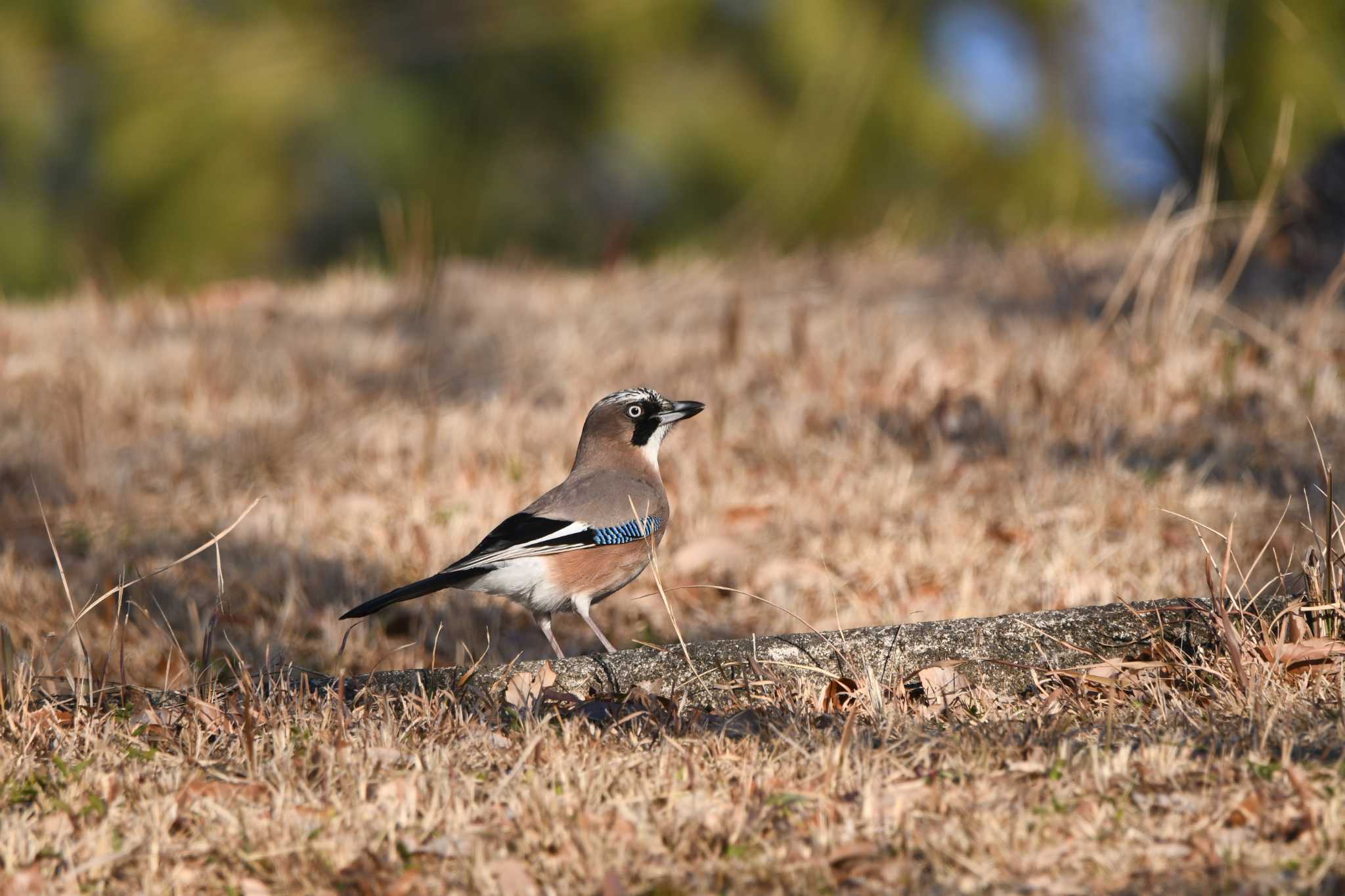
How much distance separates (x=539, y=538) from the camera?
167 inches

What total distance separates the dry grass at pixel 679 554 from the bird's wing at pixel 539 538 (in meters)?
0.32

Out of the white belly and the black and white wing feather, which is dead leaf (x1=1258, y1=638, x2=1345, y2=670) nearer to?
the black and white wing feather

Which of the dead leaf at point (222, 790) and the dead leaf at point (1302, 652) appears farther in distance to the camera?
the dead leaf at point (1302, 652)

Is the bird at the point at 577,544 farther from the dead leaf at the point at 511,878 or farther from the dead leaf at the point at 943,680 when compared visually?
the dead leaf at the point at 511,878

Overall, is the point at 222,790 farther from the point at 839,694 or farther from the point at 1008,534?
the point at 1008,534

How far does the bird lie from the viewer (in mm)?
4199

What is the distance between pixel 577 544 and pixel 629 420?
0.71 m

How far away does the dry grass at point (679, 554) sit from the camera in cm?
274

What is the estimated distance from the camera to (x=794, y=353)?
7637 mm

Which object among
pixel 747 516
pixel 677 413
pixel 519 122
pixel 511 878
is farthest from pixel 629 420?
pixel 519 122

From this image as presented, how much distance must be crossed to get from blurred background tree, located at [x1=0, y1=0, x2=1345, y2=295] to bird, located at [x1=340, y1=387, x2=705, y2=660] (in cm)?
705

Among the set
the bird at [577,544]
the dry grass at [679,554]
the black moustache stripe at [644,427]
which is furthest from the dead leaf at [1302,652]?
the black moustache stripe at [644,427]

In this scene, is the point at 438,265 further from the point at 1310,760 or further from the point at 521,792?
the point at 1310,760

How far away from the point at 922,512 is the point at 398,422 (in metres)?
2.71
